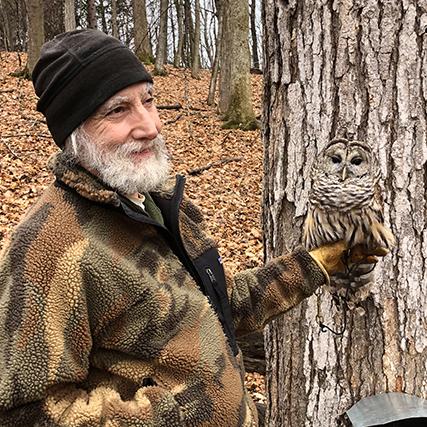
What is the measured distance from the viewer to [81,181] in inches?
79.0

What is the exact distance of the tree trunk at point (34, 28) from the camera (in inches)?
639

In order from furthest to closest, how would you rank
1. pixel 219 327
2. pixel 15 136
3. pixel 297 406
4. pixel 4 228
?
1. pixel 15 136
2. pixel 4 228
3. pixel 297 406
4. pixel 219 327

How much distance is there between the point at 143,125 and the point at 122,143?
0.33 ft

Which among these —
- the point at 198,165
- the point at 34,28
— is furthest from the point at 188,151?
the point at 34,28

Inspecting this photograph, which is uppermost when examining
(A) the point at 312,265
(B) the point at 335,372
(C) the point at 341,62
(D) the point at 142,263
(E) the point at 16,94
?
(C) the point at 341,62

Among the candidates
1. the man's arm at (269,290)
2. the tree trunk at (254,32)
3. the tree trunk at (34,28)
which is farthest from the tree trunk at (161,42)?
the man's arm at (269,290)

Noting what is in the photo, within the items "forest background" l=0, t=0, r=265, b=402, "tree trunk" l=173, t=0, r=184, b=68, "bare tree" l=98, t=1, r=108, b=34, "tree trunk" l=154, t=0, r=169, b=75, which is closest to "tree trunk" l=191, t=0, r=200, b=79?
"forest background" l=0, t=0, r=265, b=402

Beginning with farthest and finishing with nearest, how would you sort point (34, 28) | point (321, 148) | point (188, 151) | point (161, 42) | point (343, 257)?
point (161, 42), point (34, 28), point (188, 151), point (321, 148), point (343, 257)

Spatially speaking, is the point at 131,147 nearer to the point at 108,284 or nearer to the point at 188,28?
the point at 108,284

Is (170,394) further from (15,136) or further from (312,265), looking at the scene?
(15,136)

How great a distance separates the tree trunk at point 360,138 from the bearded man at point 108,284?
0.97 feet

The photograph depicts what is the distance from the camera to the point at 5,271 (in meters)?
1.83

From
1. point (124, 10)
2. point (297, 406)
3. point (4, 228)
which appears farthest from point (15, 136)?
point (124, 10)

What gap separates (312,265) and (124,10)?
3034 cm
